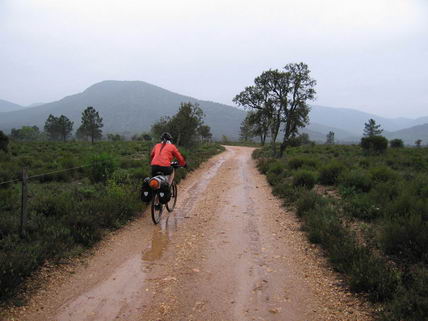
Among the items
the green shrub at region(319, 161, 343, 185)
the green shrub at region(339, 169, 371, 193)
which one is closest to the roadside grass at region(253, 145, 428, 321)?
the green shrub at region(339, 169, 371, 193)

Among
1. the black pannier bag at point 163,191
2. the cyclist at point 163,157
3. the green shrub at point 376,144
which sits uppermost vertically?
the green shrub at point 376,144

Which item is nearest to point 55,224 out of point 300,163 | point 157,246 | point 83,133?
point 157,246

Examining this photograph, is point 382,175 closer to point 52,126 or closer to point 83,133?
point 83,133

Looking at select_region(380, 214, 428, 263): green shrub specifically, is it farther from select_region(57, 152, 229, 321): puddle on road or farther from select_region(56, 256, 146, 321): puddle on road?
select_region(56, 256, 146, 321): puddle on road

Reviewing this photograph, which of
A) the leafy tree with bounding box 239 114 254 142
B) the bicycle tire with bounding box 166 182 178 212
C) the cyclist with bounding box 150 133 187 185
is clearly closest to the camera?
the cyclist with bounding box 150 133 187 185

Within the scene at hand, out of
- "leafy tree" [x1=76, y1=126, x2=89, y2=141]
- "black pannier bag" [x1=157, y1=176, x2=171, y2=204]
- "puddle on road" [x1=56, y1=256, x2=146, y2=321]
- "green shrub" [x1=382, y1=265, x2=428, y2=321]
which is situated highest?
"leafy tree" [x1=76, y1=126, x2=89, y2=141]

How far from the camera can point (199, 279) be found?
470 centimetres

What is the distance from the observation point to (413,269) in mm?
4473

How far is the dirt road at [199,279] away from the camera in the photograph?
3.87 meters

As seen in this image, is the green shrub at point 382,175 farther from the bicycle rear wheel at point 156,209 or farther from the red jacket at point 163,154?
the bicycle rear wheel at point 156,209

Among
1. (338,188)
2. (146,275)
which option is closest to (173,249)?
(146,275)

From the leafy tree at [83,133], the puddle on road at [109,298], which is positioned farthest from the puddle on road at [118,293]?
the leafy tree at [83,133]

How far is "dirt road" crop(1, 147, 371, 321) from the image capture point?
3.87 metres

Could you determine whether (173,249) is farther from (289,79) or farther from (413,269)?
(289,79)
